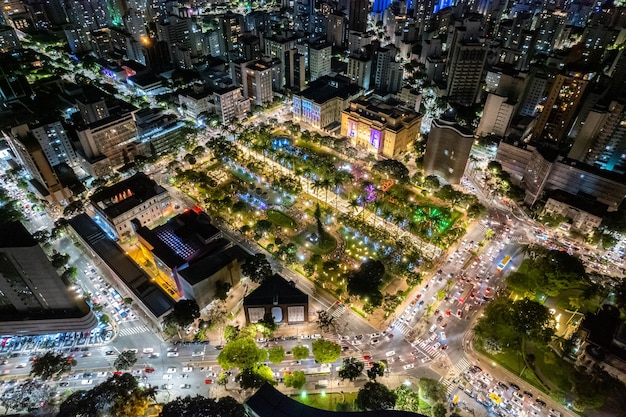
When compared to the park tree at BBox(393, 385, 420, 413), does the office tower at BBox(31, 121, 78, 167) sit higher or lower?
higher

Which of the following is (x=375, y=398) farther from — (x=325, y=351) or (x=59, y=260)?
(x=59, y=260)

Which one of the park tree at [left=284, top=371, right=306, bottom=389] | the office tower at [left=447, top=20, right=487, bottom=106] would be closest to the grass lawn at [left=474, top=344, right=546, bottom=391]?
the park tree at [left=284, top=371, right=306, bottom=389]

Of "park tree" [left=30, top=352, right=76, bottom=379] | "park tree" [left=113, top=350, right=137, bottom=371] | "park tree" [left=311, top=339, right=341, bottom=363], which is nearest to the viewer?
"park tree" [left=30, top=352, right=76, bottom=379]

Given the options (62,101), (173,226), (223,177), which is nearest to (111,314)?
(173,226)

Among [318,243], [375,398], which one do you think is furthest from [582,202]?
[375,398]

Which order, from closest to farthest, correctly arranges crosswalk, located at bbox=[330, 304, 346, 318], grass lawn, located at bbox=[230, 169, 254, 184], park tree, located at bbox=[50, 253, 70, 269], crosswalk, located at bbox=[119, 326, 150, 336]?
crosswalk, located at bbox=[119, 326, 150, 336] → crosswalk, located at bbox=[330, 304, 346, 318] → park tree, located at bbox=[50, 253, 70, 269] → grass lawn, located at bbox=[230, 169, 254, 184]

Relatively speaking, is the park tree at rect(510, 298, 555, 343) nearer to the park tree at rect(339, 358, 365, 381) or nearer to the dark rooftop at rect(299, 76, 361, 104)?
the park tree at rect(339, 358, 365, 381)

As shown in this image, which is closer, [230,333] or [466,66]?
[230,333]
